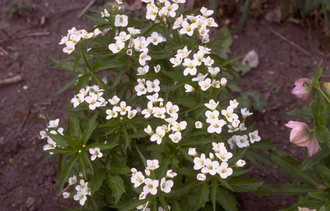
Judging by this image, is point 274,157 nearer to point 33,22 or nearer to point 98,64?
point 98,64

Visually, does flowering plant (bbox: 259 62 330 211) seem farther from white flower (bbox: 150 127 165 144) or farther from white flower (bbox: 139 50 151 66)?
white flower (bbox: 139 50 151 66)

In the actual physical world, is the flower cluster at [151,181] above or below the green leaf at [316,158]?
above

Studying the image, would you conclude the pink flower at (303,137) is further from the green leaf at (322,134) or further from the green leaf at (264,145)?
the green leaf at (264,145)

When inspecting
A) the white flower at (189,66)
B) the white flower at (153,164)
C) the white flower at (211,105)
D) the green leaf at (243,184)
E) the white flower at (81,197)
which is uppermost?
the white flower at (189,66)

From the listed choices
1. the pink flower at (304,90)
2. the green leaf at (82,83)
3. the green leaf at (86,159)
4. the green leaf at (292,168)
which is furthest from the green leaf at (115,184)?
the pink flower at (304,90)

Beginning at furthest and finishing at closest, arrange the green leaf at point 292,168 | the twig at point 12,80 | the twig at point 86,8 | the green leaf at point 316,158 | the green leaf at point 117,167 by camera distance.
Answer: the twig at point 86,8, the twig at point 12,80, the green leaf at point 292,168, the green leaf at point 316,158, the green leaf at point 117,167

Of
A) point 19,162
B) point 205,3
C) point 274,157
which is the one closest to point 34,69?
point 19,162

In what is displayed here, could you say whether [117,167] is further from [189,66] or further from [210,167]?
[189,66]
